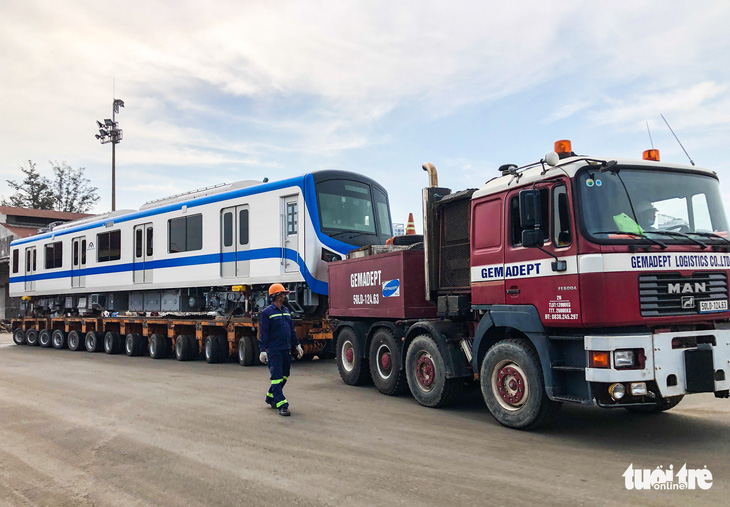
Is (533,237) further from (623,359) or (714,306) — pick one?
(714,306)

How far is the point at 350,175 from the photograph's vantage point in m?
14.2

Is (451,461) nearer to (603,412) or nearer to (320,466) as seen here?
(320,466)

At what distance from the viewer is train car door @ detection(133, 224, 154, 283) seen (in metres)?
18.1

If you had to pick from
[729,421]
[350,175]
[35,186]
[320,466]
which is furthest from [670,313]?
[35,186]

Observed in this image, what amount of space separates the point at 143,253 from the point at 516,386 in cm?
1424

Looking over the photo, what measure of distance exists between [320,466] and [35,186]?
7228 centimetres

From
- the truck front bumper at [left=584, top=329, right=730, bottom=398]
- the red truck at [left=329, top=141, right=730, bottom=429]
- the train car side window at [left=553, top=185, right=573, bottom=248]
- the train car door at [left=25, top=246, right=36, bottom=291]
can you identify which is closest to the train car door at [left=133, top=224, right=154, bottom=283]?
the train car door at [left=25, top=246, right=36, bottom=291]

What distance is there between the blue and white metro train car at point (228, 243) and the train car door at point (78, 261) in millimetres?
35

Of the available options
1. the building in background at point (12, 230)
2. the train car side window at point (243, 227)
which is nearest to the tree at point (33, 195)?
the building in background at point (12, 230)

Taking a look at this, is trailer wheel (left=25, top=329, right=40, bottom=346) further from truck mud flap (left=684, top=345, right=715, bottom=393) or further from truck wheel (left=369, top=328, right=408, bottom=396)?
→ truck mud flap (left=684, top=345, right=715, bottom=393)

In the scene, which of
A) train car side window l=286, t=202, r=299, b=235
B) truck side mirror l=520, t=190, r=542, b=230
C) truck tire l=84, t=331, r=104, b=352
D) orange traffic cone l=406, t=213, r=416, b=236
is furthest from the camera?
truck tire l=84, t=331, r=104, b=352

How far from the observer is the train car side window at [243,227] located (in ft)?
48.4

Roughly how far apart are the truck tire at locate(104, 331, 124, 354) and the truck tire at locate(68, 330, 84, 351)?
278cm

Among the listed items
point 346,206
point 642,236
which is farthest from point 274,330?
point 346,206
